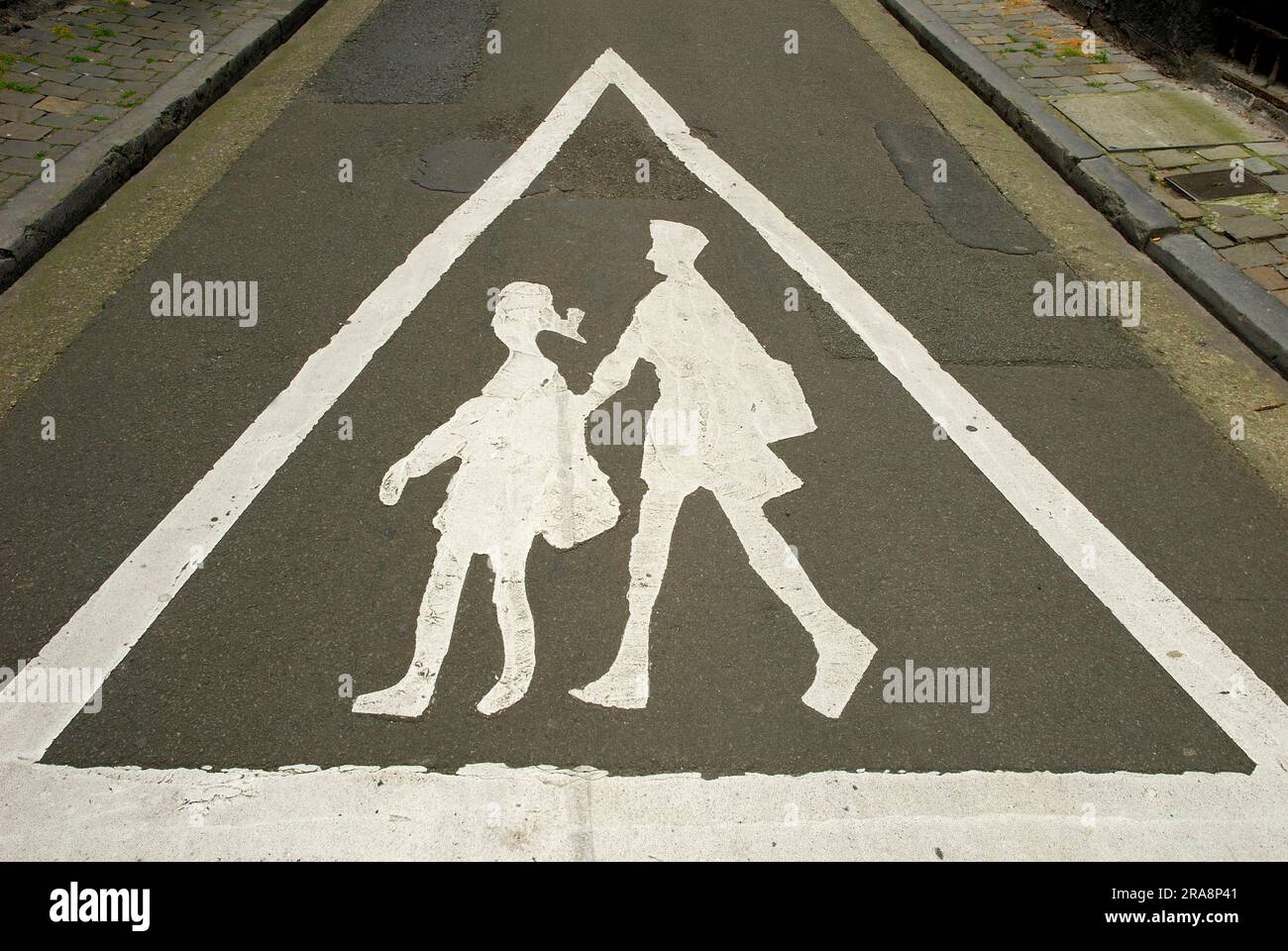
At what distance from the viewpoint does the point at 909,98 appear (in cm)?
840

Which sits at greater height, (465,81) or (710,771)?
(465,81)

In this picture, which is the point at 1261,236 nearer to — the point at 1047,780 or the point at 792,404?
the point at 792,404

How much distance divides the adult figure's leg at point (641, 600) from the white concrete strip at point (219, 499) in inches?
66.7

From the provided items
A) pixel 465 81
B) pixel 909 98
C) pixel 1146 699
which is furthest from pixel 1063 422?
pixel 465 81

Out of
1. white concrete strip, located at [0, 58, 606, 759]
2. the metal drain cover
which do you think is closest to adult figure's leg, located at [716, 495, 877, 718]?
white concrete strip, located at [0, 58, 606, 759]

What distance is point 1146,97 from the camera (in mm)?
7918

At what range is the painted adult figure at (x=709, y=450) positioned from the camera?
11.1 feet

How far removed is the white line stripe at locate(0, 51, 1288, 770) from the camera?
10.9ft

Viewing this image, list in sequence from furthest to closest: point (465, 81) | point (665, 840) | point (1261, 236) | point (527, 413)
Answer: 1. point (465, 81)
2. point (1261, 236)
3. point (527, 413)
4. point (665, 840)

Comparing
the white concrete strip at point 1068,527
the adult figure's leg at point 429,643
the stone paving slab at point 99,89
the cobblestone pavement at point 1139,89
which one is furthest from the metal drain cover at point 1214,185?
the stone paving slab at point 99,89

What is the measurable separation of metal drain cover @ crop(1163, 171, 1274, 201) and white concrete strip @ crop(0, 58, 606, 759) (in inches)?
193

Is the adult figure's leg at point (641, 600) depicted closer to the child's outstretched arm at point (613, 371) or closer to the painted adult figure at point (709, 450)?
the painted adult figure at point (709, 450)
